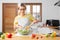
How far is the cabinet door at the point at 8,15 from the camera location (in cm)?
616

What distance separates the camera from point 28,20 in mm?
2656

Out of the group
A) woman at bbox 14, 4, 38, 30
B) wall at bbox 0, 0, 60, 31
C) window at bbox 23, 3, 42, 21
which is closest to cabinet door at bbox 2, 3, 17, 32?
wall at bbox 0, 0, 60, 31

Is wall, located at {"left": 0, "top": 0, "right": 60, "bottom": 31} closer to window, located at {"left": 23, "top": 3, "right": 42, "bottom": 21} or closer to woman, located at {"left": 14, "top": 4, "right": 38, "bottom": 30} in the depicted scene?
window, located at {"left": 23, "top": 3, "right": 42, "bottom": 21}

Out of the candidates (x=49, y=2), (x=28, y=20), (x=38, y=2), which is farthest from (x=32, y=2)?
(x=28, y=20)

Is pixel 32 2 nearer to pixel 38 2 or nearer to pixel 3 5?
pixel 38 2

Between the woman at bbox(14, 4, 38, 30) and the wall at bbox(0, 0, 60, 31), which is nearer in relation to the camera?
the woman at bbox(14, 4, 38, 30)

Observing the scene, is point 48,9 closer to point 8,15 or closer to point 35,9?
point 35,9

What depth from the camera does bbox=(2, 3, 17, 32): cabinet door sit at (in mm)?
6157

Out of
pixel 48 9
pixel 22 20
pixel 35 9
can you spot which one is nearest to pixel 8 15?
pixel 35 9

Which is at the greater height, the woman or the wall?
the wall

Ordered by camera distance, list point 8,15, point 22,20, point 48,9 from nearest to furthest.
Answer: point 22,20 < point 48,9 < point 8,15

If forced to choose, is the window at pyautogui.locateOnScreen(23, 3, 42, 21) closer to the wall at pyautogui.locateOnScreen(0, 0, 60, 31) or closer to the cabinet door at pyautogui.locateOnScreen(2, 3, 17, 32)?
the wall at pyautogui.locateOnScreen(0, 0, 60, 31)

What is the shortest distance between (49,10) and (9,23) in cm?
183

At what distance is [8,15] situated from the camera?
6242mm
